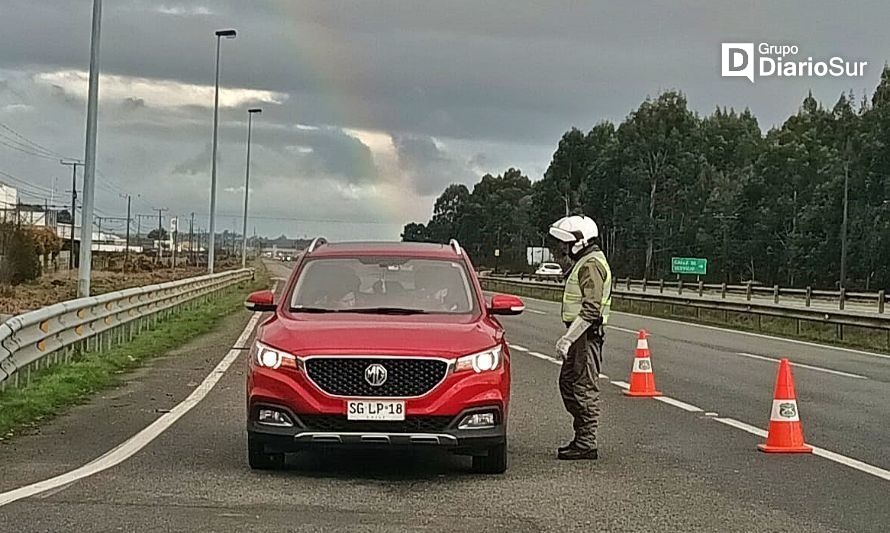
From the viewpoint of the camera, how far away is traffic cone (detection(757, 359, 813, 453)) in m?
10.8

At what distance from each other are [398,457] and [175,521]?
3097 millimetres

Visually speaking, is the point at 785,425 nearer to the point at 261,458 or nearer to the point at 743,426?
the point at 743,426

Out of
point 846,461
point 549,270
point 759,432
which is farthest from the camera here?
point 549,270

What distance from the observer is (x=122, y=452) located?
32.5 ft

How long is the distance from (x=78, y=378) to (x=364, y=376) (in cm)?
731

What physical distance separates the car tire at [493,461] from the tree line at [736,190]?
63.0 metres

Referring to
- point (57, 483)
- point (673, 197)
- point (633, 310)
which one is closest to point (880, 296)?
point (633, 310)

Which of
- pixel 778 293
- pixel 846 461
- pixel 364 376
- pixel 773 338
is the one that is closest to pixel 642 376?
pixel 846 461

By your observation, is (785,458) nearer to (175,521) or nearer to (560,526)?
(560,526)

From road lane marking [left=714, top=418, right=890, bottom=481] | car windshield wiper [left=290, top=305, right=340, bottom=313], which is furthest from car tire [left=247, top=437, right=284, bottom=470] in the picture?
Result: road lane marking [left=714, top=418, right=890, bottom=481]

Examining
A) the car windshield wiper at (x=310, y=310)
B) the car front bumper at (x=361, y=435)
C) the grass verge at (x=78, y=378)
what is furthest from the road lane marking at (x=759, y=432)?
the grass verge at (x=78, y=378)

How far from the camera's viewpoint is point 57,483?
333 inches

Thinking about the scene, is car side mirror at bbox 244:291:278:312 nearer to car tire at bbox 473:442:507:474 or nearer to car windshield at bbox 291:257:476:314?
car windshield at bbox 291:257:476:314

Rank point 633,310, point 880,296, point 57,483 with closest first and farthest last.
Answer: point 57,483, point 880,296, point 633,310
